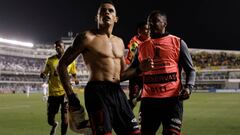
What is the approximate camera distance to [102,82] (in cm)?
532

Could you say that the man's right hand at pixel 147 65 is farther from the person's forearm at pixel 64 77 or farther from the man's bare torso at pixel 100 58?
the person's forearm at pixel 64 77

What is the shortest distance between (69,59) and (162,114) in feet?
5.56

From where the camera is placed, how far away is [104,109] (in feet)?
17.1

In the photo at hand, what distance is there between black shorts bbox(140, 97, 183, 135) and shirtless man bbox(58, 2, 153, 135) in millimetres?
731

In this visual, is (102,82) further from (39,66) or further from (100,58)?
(39,66)

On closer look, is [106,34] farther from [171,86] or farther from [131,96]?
[131,96]

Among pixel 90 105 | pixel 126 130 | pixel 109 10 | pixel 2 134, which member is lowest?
pixel 2 134

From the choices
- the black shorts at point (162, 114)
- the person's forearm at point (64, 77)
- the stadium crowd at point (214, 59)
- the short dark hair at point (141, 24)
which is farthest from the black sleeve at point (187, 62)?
the stadium crowd at point (214, 59)

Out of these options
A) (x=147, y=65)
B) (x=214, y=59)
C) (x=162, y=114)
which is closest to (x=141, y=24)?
(x=162, y=114)

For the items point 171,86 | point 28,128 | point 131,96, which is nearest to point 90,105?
Result: point 171,86

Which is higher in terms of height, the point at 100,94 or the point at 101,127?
the point at 100,94

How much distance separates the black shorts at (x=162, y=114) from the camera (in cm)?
590

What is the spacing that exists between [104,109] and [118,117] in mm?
239

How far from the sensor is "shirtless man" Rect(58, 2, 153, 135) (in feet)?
17.2
